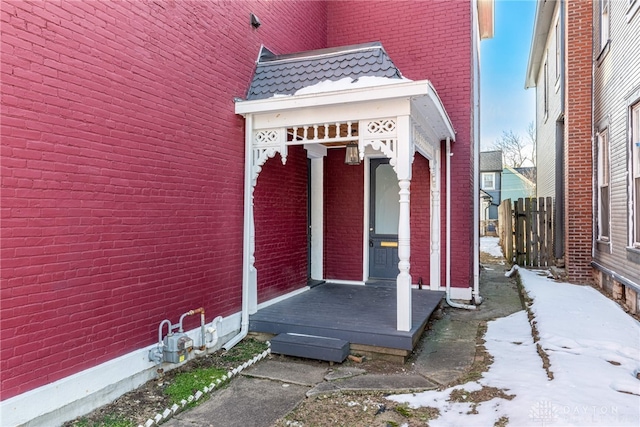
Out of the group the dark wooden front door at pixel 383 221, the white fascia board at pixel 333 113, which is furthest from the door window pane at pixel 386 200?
the white fascia board at pixel 333 113

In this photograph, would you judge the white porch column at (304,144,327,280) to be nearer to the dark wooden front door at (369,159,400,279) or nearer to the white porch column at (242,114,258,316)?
the dark wooden front door at (369,159,400,279)

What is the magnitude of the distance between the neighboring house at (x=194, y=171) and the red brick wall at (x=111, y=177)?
0.01 m

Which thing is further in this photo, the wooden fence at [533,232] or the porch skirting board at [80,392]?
the wooden fence at [533,232]

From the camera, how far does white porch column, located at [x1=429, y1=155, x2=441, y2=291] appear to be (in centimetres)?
736

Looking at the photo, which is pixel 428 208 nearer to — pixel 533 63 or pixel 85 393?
pixel 85 393

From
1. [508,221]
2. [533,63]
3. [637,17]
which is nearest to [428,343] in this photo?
[637,17]

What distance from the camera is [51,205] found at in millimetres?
3135

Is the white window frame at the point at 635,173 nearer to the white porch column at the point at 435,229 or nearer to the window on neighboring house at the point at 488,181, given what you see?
the white porch column at the point at 435,229

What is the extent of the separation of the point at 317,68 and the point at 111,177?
3017mm

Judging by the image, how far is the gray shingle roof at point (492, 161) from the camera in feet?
112

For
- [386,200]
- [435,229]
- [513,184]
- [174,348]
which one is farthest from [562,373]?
[513,184]

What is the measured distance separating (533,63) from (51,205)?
16.8 metres

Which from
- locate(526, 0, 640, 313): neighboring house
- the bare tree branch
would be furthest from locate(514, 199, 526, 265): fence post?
the bare tree branch

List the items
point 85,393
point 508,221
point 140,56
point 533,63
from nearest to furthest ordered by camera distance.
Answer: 1. point 85,393
2. point 140,56
3. point 508,221
4. point 533,63
